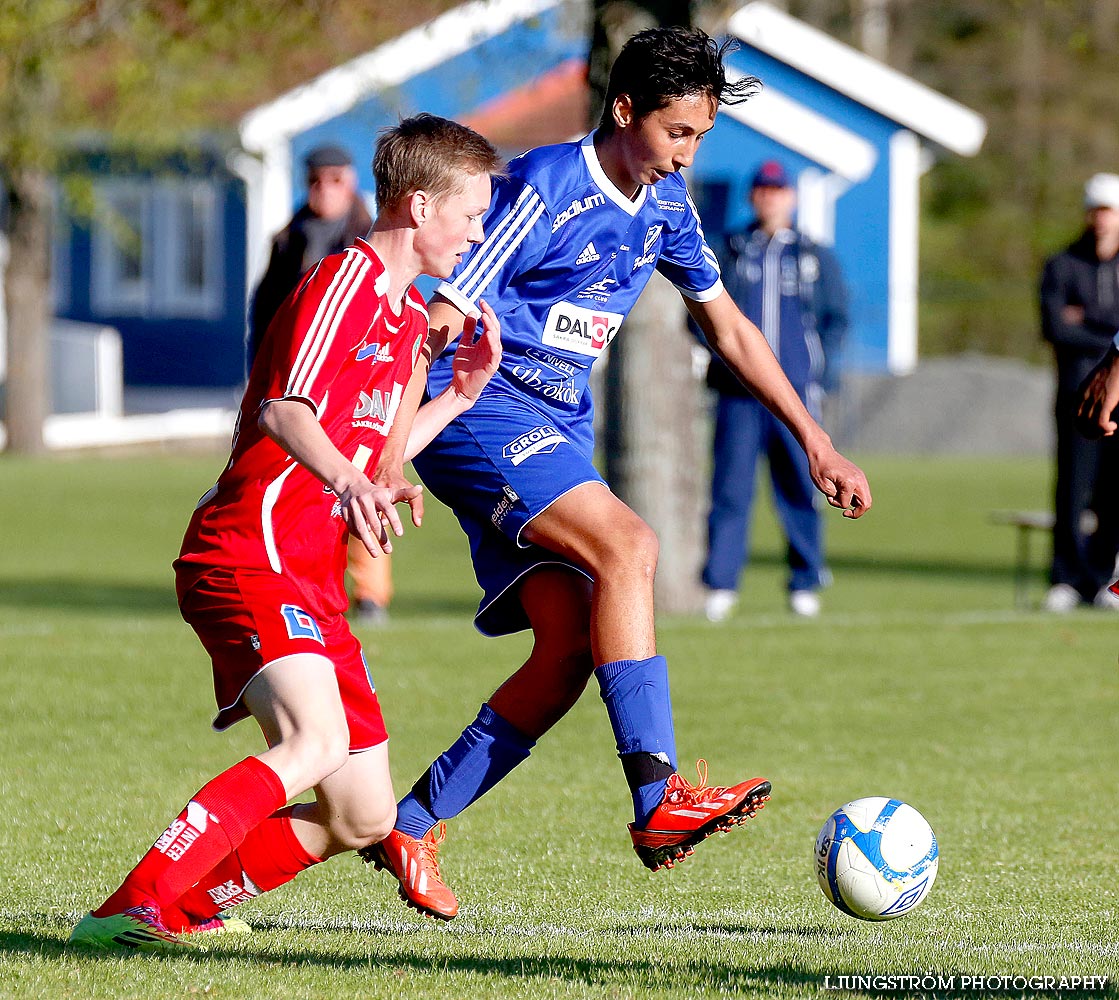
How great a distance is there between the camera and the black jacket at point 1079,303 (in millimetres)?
11445

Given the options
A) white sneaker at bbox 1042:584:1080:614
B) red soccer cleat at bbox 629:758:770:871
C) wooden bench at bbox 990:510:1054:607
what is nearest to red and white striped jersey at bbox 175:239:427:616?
red soccer cleat at bbox 629:758:770:871

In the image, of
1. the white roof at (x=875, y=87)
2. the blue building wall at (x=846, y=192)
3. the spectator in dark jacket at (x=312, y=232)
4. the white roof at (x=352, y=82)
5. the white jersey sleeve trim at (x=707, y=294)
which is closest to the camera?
the white jersey sleeve trim at (x=707, y=294)

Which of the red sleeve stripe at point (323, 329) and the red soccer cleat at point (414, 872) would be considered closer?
the red sleeve stripe at point (323, 329)

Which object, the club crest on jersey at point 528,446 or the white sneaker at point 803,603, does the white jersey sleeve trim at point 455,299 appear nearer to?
the club crest on jersey at point 528,446

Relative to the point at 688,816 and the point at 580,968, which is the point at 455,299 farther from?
the point at 580,968

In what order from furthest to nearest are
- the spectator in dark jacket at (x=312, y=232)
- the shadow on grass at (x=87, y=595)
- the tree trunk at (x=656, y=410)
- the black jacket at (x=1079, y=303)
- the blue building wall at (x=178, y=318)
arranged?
1. the blue building wall at (x=178, y=318)
2. the shadow on grass at (x=87, y=595)
3. the tree trunk at (x=656, y=410)
4. the black jacket at (x=1079, y=303)
5. the spectator in dark jacket at (x=312, y=232)

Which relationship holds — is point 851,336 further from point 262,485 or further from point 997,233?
point 262,485

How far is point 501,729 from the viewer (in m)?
5.16

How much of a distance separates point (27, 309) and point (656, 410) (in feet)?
57.0

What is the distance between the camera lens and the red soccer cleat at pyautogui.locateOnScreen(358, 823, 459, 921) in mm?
4770

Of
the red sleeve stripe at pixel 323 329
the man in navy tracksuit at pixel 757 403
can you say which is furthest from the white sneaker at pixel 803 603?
the red sleeve stripe at pixel 323 329

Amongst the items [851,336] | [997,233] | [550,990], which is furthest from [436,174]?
[997,233]

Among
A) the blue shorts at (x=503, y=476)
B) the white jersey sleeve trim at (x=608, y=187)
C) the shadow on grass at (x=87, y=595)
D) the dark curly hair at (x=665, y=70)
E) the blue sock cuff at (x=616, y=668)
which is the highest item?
the dark curly hair at (x=665, y=70)

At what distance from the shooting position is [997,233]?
47.8 meters
